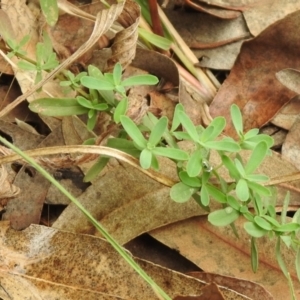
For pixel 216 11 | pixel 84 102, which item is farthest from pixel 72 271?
pixel 216 11

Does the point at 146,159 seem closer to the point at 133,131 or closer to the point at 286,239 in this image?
the point at 133,131

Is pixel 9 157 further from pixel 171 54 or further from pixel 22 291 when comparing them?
pixel 171 54

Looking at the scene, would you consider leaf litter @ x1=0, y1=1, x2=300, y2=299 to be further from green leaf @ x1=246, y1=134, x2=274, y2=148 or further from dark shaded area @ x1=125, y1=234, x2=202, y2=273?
green leaf @ x1=246, y1=134, x2=274, y2=148

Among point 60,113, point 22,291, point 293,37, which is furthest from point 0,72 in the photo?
point 293,37

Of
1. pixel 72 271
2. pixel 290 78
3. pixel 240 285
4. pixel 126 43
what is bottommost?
pixel 240 285

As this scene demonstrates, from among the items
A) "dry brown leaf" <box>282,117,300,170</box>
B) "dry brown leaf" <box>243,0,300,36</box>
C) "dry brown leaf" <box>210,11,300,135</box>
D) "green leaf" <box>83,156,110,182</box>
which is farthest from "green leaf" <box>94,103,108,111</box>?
"dry brown leaf" <box>243,0,300,36</box>
